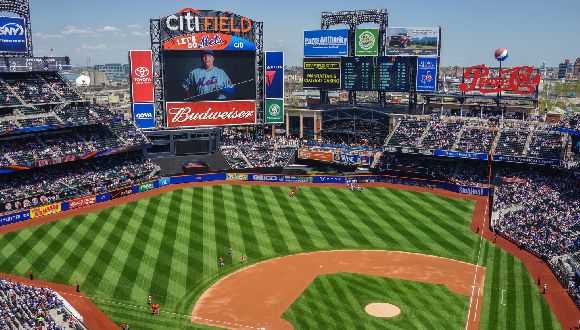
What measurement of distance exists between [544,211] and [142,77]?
50.9 meters

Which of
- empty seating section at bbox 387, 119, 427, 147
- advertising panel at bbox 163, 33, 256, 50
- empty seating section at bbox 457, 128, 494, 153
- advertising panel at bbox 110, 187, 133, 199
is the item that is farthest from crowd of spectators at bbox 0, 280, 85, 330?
empty seating section at bbox 457, 128, 494, 153

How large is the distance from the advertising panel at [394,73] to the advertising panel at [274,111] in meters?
14.9

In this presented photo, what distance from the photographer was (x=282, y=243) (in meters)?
41.8

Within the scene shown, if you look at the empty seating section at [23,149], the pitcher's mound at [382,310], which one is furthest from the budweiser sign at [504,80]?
the empty seating section at [23,149]

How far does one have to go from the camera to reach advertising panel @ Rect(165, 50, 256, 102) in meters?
66.2

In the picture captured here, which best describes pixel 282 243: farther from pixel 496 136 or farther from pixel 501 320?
pixel 496 136

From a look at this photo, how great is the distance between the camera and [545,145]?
5462 cm

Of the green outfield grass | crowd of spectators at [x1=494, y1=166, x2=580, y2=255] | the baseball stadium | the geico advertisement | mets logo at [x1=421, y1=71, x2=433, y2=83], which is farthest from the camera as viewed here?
mets logo at [x1=421, y1=71, x2=433, y2=83]

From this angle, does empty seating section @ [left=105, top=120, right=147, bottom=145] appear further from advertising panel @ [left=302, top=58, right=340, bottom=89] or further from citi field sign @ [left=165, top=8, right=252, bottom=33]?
advertising panel @ [left=302, top=58, right=340, bottom=89]

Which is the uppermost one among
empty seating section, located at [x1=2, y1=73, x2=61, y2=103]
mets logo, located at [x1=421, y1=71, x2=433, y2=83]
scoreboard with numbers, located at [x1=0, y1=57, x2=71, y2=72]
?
scoreboard with numbers, located at [x1=0, y1=57, x2=71, y2=72]

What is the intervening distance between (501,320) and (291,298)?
42.8 feet

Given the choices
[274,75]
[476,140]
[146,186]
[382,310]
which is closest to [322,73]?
[274,75]

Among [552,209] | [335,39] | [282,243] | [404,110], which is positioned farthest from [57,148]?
[552,209]

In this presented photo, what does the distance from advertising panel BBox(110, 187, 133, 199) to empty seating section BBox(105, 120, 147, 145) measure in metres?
8.67
